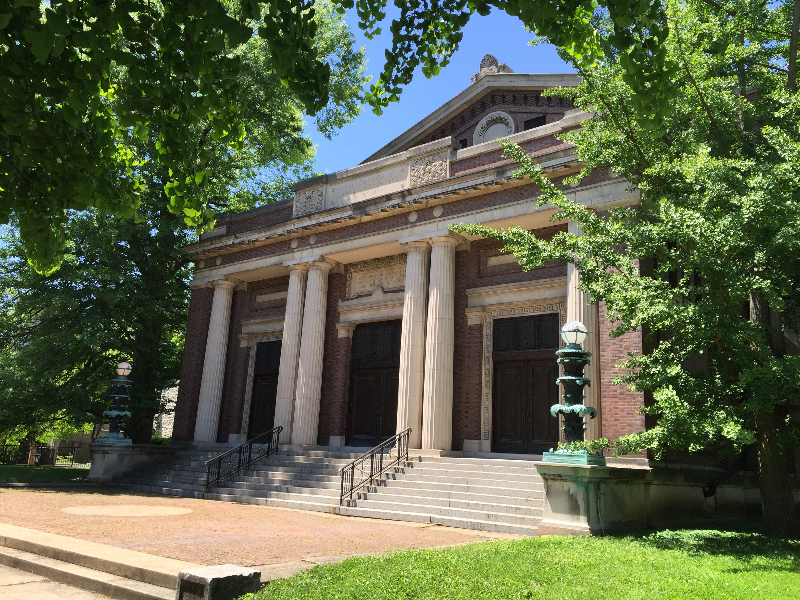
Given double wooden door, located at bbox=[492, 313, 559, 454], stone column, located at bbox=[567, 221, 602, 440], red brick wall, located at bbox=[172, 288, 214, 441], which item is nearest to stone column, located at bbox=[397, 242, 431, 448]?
double wooden door, located at bbox=[492, 313, 559, 454]

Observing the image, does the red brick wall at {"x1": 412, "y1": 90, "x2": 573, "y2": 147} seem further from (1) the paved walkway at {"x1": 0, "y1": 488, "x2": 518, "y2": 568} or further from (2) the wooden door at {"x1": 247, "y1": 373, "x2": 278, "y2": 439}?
(1) the paved walkway at {"x1": 0, "y1": 488, "x2": 518, "y2": 568}

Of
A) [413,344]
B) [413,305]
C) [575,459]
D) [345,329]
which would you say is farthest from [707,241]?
[345,329]

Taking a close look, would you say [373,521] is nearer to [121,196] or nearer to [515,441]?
[515,441]

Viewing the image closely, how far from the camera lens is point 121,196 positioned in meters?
6.32

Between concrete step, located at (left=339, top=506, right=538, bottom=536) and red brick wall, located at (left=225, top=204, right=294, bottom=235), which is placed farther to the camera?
red brick wall, located at (left=225, top=204, right=294, bottom=235)

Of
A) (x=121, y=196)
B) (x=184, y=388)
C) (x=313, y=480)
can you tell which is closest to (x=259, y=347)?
(x=184, y=388)

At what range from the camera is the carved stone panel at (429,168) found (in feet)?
60.0

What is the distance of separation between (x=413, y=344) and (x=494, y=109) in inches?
305

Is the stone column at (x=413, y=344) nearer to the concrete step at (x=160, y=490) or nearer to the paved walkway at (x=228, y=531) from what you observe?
the paved walkway at (x=228, y=531)

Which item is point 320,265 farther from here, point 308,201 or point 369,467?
point 369,467

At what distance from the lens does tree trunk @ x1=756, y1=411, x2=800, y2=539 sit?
9.91 metres

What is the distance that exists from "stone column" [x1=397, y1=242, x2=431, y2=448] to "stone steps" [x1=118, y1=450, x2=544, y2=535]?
1.19m

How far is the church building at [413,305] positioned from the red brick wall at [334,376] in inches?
2.0

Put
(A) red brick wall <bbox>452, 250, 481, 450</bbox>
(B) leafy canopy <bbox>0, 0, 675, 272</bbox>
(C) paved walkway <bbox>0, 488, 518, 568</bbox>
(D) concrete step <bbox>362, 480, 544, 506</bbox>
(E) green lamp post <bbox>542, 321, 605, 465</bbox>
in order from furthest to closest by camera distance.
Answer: (A) red brick wall <bbox>452, 250, 481, 450</bbox> → (D) concrete step <bbox>362, 480, 544, 506</bbox> → (E) green lamp post <bbox>542, 321, 605, 465</bbox> → (C) paved walkway <bbox>0, 488, 518, 568</bbox> → (B) leafy canopy <bbox>0, 0, 675, 272</bbox>
